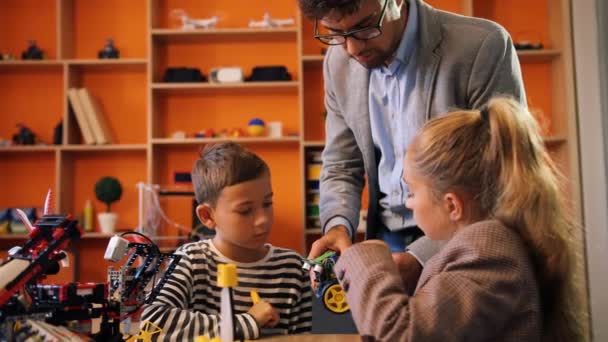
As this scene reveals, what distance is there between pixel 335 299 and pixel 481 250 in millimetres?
491

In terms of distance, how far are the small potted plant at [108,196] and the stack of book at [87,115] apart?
0.25 m

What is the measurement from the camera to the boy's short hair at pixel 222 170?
62.7 inches

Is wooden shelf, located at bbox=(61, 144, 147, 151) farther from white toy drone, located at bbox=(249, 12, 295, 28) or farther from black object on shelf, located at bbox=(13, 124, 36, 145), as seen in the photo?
white toy drone, located at bbox=(249, 12, 295, 28)

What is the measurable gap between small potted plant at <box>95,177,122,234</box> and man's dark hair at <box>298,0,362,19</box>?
8.79 feet

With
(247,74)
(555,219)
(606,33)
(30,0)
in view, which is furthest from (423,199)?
(30,0)

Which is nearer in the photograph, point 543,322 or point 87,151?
point 543,322

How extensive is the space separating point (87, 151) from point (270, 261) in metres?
2.77

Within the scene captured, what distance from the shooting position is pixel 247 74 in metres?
4.06

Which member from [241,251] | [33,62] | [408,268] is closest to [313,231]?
[33,62]

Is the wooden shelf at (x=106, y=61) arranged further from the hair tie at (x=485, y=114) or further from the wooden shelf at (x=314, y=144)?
the hair tie at (x=485, y=114)

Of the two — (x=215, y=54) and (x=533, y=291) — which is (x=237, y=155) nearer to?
(x=533, y=291)

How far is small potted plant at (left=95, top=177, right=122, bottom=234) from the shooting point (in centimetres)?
377

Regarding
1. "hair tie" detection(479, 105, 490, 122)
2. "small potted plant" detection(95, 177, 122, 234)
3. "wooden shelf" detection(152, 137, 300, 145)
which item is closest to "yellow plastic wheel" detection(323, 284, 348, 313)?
"hair tie" detection(479, 105, 490, 122)

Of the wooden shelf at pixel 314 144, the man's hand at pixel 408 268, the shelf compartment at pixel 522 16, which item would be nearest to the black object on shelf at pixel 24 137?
the wooden shelf at pixel 314 144
